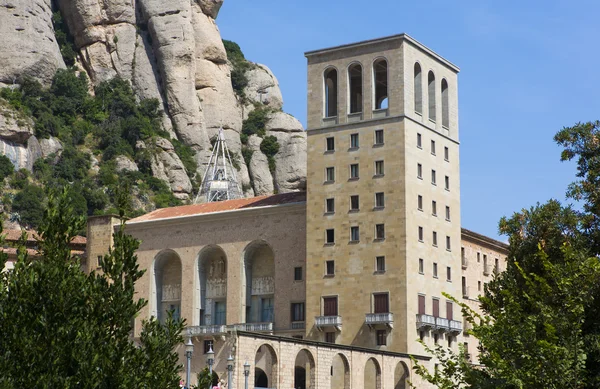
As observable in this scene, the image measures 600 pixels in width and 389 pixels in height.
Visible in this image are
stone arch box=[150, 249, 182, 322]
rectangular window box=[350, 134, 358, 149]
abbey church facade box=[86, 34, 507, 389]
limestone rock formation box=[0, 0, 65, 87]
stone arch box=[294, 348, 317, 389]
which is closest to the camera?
stone arch box=[294, 348, 317, 389]

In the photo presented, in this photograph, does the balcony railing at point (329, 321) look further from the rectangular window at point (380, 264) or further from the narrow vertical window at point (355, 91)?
the narrow vertical window at point (355, 91)

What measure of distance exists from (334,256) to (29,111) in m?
62.2

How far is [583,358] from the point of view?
25859mm

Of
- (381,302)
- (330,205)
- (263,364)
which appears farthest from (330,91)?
(263,364)

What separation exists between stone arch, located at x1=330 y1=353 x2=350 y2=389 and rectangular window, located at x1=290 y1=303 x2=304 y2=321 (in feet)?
24.1

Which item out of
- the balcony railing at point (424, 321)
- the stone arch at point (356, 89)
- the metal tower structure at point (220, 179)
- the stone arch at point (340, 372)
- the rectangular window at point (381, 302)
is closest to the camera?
the stone arch at point (340, 372)

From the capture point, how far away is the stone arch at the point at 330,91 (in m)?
72.4

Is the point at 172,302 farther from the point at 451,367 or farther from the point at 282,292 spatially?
the point at 451,367

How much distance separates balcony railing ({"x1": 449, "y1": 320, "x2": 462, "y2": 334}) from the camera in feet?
227

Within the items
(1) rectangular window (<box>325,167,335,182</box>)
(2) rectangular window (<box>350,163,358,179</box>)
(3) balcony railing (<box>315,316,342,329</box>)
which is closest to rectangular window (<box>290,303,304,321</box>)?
(3) balcony railing (<box>315,316,342,329</box>)

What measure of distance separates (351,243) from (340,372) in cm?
926

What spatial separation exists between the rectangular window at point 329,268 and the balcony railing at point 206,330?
28.8ft

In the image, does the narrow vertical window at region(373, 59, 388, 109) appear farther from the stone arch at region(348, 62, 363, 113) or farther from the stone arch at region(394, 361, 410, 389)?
the stone arch at region(394, 361, 410, 389)

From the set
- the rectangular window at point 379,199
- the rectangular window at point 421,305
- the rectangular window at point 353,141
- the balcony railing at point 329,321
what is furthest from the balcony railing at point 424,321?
the rectangular window at point 353,141
